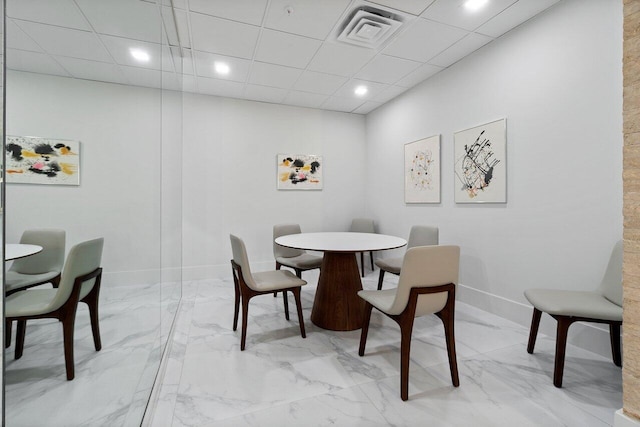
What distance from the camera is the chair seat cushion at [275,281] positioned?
2254 mm

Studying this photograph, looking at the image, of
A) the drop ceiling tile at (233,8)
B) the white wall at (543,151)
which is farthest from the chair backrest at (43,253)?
the white wall at (543,151)

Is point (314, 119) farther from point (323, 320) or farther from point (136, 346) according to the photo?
point (136, 346)

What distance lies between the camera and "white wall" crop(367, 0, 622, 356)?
6.81 feet

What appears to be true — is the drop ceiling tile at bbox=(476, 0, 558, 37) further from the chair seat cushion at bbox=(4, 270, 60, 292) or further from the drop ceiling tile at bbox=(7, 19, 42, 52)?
the chair seat cushion at bbox=(4, 270, 60, 292)

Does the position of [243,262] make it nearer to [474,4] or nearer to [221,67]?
[221,67]

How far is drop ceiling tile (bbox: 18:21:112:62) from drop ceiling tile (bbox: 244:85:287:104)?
3.17 metres

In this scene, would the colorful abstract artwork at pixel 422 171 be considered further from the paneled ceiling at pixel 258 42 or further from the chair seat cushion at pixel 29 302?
the chair seat cushion at pixel 29 302

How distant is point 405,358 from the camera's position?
5.48 ft

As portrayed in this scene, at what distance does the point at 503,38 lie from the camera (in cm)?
276

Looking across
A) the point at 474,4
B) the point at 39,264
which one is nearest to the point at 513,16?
the point at 474,4

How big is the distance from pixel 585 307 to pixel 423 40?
2584mm

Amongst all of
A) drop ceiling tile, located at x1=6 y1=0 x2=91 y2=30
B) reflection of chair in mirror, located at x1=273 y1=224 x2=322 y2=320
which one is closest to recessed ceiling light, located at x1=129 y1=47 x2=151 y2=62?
drop ceiling tile, located at x1=6 y1=0 x2=91 y2=30

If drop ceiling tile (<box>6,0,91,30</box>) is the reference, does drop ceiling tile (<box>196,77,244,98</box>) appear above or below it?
above

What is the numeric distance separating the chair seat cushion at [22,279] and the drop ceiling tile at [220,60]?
307cm
